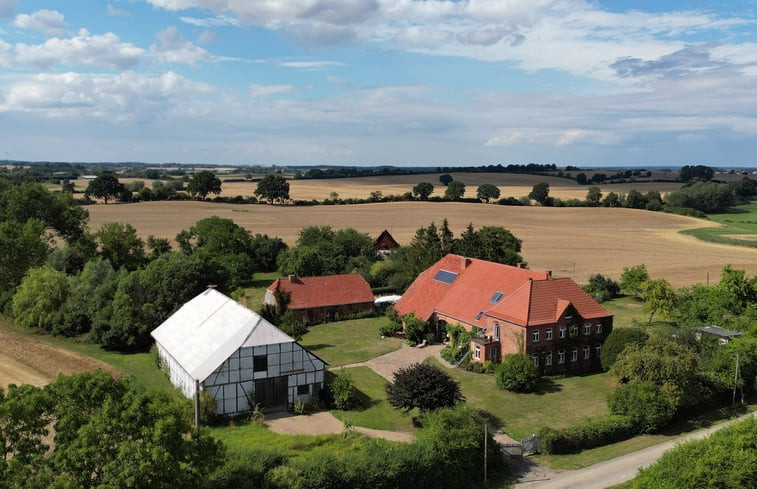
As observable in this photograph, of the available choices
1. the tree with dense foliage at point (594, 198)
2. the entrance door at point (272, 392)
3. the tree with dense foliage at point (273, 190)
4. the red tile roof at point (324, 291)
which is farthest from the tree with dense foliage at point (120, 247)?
the tree with dense foliage at point (594, 198)

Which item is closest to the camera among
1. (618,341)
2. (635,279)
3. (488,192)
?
(618,341)

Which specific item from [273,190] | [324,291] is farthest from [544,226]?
[324,291]

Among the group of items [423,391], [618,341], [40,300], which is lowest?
[423,391]

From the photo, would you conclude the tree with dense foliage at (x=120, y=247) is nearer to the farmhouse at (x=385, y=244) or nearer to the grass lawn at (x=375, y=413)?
the farmhouse at (x=385, y=244)

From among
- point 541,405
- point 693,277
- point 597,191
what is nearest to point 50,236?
point 541,405

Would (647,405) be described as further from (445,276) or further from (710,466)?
(445,276)

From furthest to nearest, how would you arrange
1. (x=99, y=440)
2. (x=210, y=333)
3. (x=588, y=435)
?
(x=210, y=333) → (x=588, y=435) → (x=99, y=440)

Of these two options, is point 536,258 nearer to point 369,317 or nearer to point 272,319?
point 369,317
